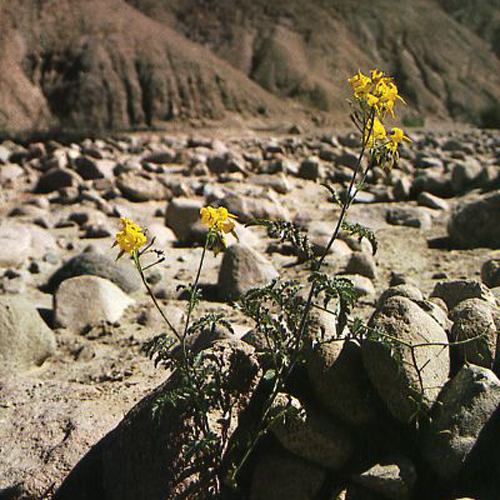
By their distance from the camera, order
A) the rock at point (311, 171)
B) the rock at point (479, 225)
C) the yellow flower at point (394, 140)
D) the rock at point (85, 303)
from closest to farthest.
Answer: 1. the yellow flower at point (394, 140)
2. the rock at point (85, 303)
3. the rock at point (479, 225)
4. the rock at point (311, 171)

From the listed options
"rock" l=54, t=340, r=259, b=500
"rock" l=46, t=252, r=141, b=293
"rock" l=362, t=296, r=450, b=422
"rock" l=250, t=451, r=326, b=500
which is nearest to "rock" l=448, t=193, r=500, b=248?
"rock" l=46, t=252, r=141, b=293

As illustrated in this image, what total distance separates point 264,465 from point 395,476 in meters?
0.50

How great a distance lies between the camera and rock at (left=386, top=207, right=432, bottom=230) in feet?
22.7

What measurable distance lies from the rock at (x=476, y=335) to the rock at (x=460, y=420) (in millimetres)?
129

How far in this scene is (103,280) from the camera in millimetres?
4609

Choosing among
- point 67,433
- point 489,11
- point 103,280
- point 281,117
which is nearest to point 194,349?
point 67,433

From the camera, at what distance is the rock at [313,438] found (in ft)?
8.04

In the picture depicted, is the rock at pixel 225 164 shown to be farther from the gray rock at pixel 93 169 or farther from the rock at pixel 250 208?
the rock at pixel 250 208

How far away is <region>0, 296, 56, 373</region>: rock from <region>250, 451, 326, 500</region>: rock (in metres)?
1.80

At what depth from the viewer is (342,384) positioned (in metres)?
2.54

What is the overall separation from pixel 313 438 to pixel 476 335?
2.47ft

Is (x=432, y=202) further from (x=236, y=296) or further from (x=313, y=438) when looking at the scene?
(x=313, y=438)

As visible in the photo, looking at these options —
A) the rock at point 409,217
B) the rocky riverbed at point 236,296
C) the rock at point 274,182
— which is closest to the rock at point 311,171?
the rocky riverbed at point 236,296

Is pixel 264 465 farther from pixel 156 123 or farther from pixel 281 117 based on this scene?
pixel 281 117
